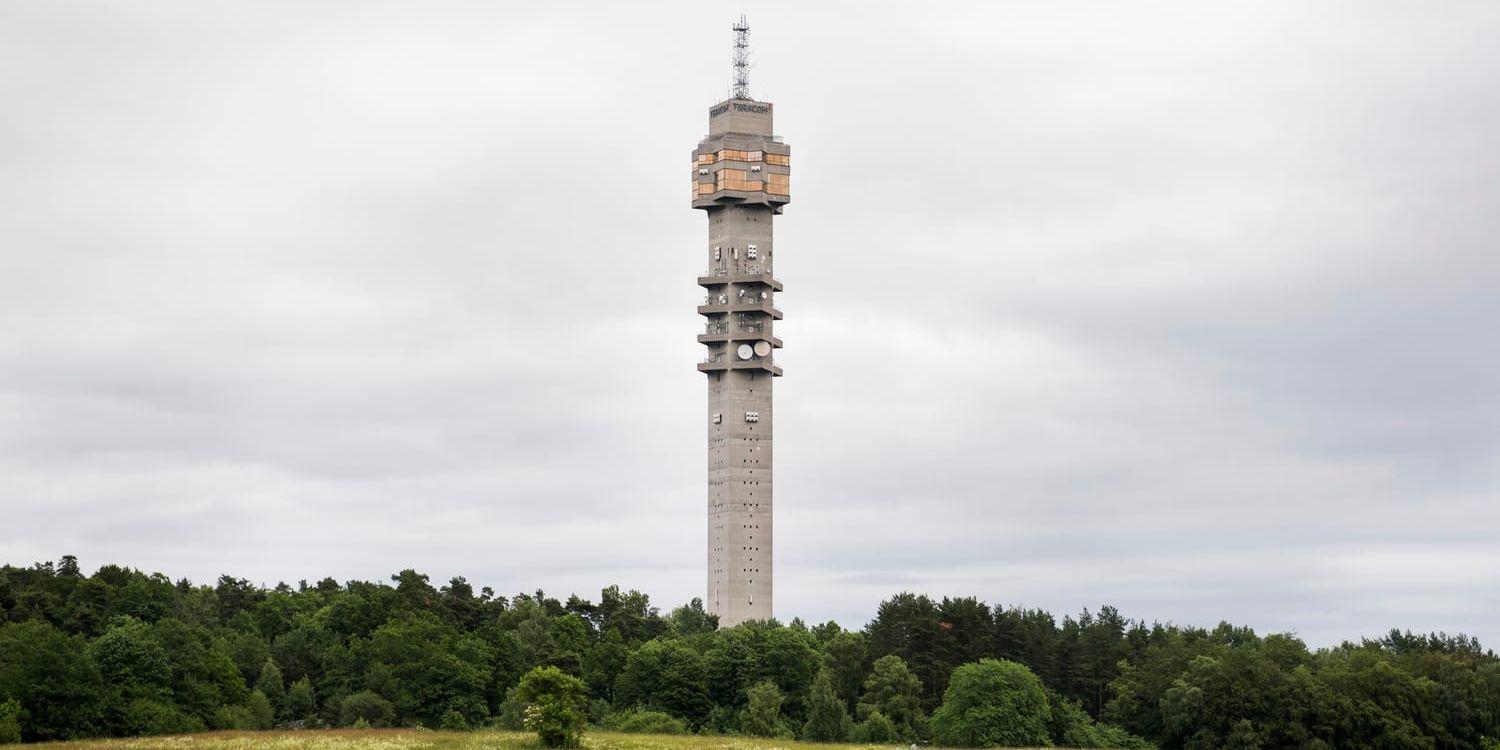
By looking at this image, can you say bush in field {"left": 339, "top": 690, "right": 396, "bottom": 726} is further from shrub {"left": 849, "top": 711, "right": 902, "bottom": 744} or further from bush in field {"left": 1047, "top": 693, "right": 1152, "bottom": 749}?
bush in field {"left": 1047, "top": 693, "right": 1152, "bottom": 749}

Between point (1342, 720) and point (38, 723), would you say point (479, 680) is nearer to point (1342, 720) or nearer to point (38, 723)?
point (38, 723)

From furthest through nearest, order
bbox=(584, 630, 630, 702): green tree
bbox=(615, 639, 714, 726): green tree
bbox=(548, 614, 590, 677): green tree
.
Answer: bbox=(584, 630, 630, 702): green tree
bbox=(548, 614, 590, 677): green tree
bbox=(615, 639, 714, 726): green tree

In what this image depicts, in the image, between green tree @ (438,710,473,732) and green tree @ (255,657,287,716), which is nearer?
green tree @ (438,710,473,732)

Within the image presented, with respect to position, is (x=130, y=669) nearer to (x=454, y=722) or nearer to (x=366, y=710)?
(x=366, y=710)

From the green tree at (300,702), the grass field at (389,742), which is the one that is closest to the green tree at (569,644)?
the green tree at (300,702)

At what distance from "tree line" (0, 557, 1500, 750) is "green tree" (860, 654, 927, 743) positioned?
0.23m

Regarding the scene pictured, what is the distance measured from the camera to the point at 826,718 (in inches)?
5561

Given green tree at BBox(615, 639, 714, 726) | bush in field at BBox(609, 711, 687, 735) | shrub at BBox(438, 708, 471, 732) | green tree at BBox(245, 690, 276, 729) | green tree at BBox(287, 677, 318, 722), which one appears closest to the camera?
green tree at BBox(245, 690, 276, 729)

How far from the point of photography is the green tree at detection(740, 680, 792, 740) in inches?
5620

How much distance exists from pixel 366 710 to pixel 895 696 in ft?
132

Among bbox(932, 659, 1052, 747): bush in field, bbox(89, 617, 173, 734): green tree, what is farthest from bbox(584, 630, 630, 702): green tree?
bbox(89, 617, 173, 734): green tree

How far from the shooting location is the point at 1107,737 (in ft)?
455

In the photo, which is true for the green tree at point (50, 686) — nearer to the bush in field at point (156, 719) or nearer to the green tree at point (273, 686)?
the bush in field at point (156, 719)

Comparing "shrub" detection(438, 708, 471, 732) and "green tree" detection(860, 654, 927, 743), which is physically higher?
"green tree" detection(860, 654, 927, 743)
